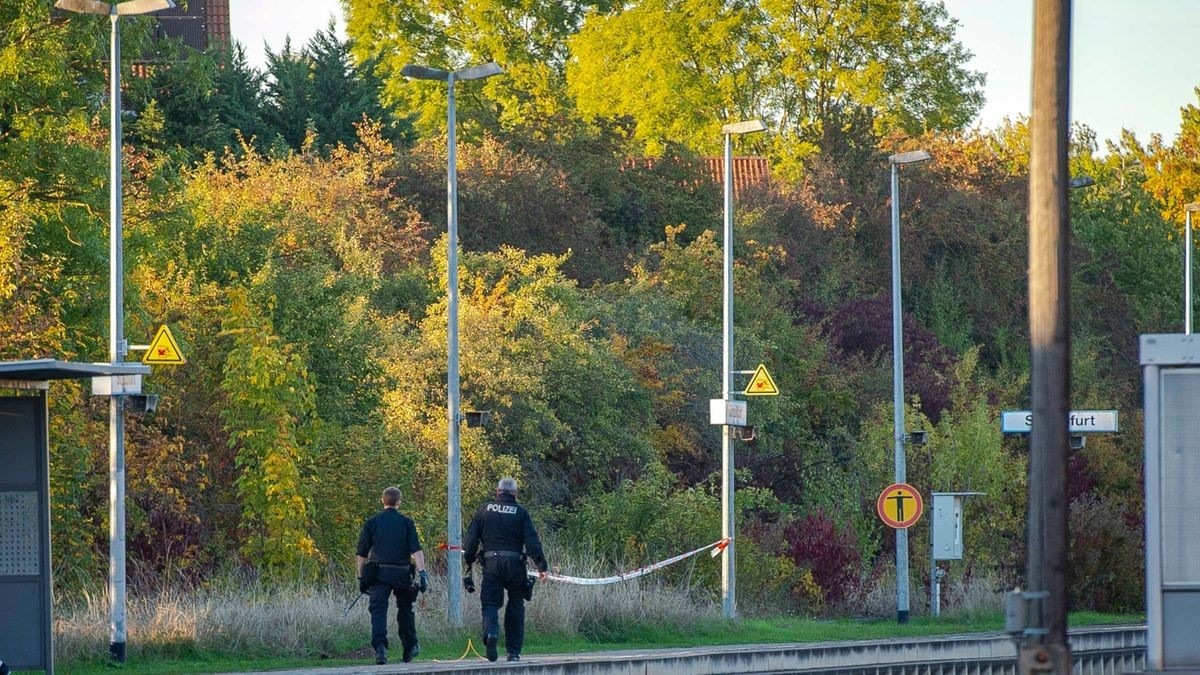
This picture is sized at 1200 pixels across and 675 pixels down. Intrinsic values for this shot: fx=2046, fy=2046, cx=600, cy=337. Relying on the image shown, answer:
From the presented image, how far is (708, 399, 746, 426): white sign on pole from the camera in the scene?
110 feet

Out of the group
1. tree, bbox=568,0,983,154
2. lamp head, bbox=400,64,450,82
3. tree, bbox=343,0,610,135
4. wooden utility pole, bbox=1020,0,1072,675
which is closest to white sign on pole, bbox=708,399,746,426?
lamp head, bbox=400,64,450,82

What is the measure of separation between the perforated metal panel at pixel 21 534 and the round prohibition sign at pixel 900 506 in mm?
19778

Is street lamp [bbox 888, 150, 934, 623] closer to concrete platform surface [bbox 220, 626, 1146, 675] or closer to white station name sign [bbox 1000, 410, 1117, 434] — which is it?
white station name sign [bbox 1000, 410, 1117, 434]

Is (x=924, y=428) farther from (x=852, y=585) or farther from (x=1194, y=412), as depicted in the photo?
(x=1194, y=412)

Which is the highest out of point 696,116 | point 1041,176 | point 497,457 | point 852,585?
point 696,116

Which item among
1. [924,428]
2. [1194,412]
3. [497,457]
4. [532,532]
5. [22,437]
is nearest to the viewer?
[1194,412]

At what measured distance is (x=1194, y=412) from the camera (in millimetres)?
15305

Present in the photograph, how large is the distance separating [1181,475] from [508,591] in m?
8.18

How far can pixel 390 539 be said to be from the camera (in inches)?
823

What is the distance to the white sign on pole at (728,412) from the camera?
33.5m

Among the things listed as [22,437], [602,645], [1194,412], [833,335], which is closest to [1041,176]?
[1194,412]

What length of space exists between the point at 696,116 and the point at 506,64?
6.59 meters

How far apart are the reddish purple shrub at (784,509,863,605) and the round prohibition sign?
2.55 m

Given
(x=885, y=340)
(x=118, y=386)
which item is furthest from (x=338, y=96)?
(x=118, y=386)
